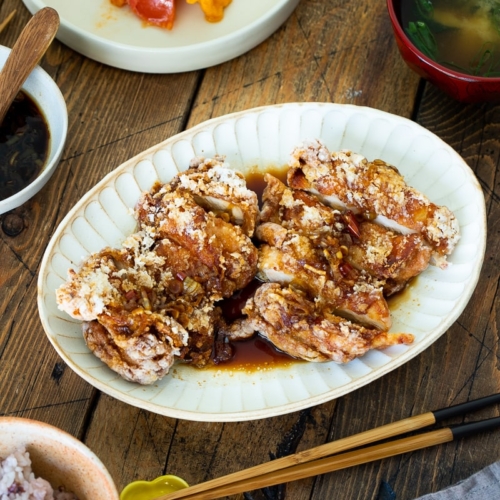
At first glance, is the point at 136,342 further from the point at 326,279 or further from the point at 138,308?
the point at 326,279

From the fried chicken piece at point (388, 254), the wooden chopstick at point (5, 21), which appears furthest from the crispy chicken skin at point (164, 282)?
the wooden chopstick at point (5, 21)

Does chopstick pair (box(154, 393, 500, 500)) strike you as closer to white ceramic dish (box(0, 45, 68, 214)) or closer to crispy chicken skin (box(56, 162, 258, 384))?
crispy chicken skin (box(56, 162, 258, 384))

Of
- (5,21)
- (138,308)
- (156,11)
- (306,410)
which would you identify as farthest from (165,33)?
(306,410)

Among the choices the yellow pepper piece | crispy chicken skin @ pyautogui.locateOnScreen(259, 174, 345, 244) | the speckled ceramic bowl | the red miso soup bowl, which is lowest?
the speckled ceramic bowl

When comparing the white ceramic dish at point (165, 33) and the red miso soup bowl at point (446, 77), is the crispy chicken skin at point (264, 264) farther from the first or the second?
the white ceramic dish at point (165, 33)

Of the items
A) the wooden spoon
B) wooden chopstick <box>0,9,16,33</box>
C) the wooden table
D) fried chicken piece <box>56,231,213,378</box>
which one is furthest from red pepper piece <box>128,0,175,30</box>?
fried chicken piece <box>56,231,213,378</box>

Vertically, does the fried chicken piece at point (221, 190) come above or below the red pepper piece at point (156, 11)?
below
